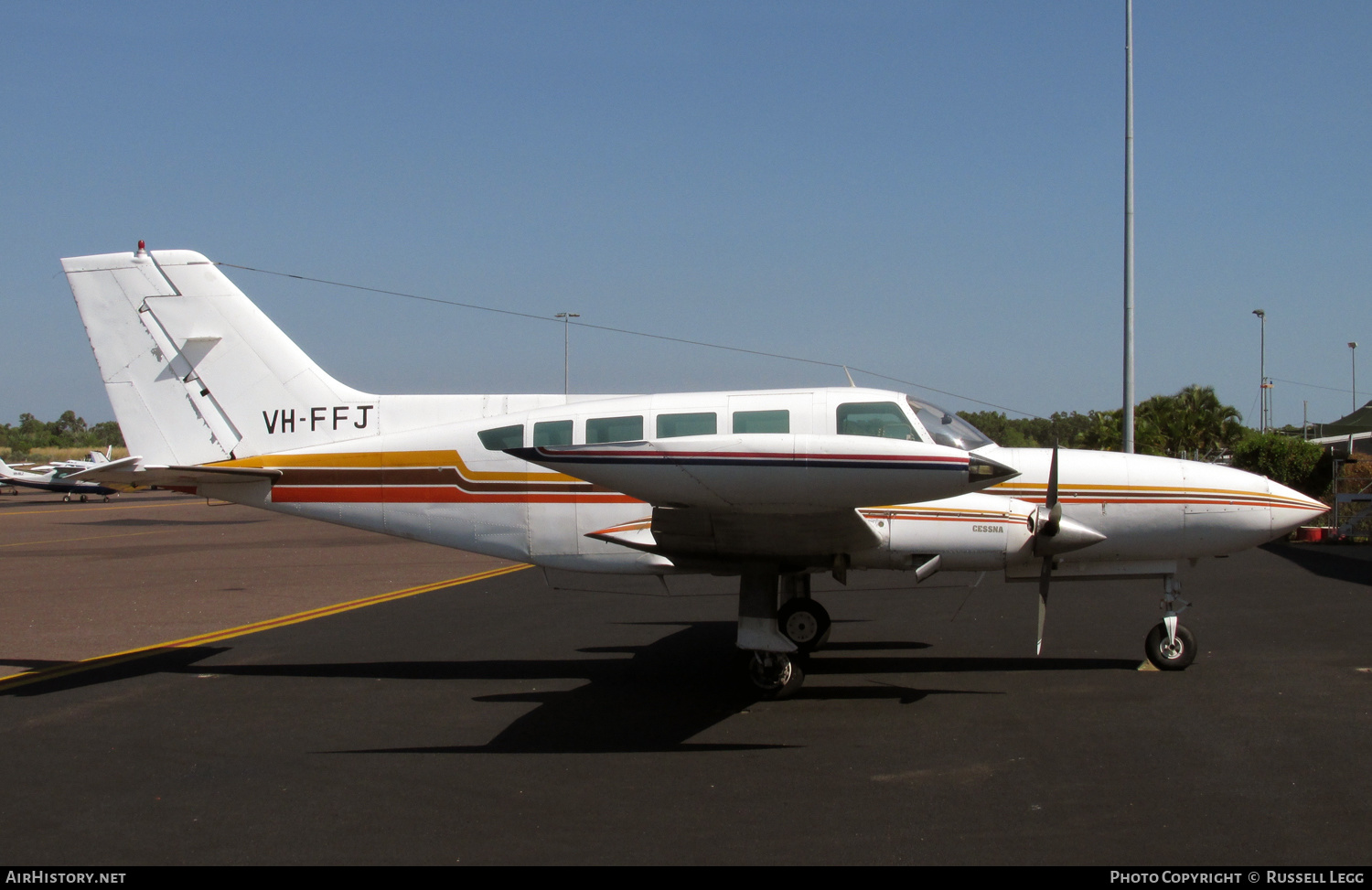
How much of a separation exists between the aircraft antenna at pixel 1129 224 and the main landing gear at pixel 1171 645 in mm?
7993

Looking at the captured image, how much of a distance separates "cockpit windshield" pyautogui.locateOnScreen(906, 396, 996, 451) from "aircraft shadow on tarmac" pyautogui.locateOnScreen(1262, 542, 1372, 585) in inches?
389

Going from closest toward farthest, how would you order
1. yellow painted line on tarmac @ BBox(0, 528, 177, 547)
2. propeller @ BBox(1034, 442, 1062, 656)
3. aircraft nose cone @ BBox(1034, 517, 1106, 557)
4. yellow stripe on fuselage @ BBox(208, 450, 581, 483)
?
propeller @ BBox(1034, 442, 1062, 656) → aircraft nose cone @ BBox(1034, 517, 1106, 557) → yellow stripe on fuselage @ BBox(208, 450, 581, 483) → yellow painted line on tarmac @ BBox(0, 528, 177, 547)

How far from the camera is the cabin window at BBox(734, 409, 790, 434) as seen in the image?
8742 mm

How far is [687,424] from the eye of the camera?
8883 mm

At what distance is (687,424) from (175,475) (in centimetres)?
548

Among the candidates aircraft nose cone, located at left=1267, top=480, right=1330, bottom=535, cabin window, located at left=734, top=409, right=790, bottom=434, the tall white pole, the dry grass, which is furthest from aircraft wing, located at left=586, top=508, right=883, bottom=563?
the dry grass

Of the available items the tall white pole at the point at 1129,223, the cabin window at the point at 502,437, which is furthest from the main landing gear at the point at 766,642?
the tall white pole at the point at 1129,223

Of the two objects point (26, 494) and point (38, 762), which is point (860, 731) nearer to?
point (38, 762)

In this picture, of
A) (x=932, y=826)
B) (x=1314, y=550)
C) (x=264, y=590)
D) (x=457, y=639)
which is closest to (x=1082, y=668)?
(x=932, y=826)

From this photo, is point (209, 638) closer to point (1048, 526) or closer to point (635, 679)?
point (635, 679)

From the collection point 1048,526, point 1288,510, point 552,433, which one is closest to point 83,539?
point 552,433

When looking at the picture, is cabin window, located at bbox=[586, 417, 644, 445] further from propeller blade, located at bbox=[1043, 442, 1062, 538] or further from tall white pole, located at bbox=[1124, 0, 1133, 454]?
tall white pole, located at bbox=[1124, 0, 1133, 454]

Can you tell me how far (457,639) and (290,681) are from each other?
90.8 inches
